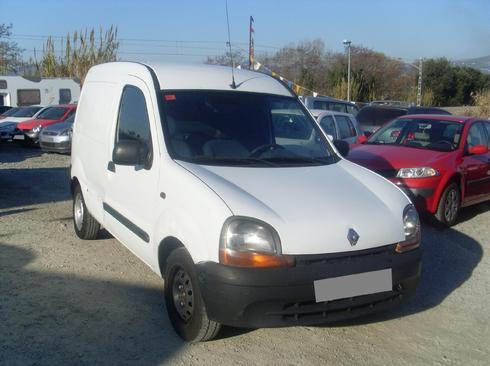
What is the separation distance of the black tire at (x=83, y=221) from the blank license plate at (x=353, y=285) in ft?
11.7

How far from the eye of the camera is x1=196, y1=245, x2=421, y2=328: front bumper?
3.52m

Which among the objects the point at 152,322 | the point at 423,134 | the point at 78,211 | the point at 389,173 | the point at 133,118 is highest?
the point at 133,118

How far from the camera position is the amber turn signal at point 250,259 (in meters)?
3.54

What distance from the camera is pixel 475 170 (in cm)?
820

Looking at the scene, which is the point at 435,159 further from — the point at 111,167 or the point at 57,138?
the point at 57,138

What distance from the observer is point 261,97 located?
17.0 feet

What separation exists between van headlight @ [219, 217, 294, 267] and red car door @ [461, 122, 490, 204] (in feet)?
17.2

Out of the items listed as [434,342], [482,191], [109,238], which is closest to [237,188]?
[434,342]

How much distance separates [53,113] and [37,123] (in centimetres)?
65

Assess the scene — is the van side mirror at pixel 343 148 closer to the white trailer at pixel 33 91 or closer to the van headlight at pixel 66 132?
the van headlight at pixel 66 132

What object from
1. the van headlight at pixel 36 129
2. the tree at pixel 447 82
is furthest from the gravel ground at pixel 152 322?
the tree at pixel 447 82

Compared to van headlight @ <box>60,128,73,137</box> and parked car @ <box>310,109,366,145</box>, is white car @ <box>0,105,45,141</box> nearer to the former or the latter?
van headlight @ <box>60,128,73,137</box>

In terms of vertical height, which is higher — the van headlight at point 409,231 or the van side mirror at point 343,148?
the van side mirror at point 343,148

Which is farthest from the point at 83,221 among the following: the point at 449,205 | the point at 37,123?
the point at 37,123
